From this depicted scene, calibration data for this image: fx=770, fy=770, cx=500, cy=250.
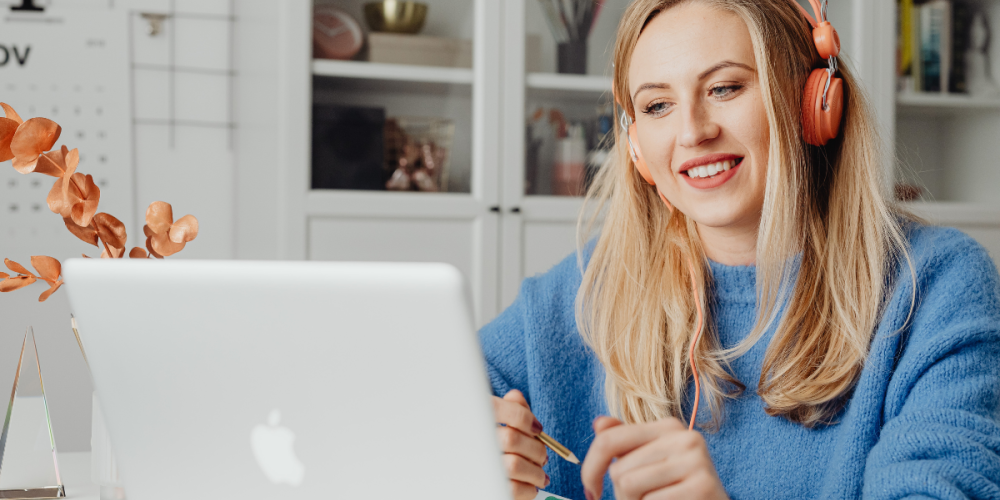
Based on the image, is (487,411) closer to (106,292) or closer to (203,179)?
(106,292)

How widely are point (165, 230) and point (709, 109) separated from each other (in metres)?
0.65

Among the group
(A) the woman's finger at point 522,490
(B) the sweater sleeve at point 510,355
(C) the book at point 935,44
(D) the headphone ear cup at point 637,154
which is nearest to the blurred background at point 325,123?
(C) the book at point 935,44

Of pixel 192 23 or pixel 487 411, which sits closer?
pixel 487 411

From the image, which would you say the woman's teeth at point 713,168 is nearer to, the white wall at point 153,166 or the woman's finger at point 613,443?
the woman's finger at point 613,443

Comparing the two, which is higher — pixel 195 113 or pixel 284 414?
pixel 195 113

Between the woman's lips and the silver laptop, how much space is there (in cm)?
61

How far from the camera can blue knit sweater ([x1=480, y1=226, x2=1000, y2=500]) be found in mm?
673

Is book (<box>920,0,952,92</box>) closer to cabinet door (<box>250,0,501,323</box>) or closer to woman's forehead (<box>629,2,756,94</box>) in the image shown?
cabinet door (<box>250,0,501,323</box>)

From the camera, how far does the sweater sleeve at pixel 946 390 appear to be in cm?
65

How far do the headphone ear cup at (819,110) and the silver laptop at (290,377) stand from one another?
657 millimetres

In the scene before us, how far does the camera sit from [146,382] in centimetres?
52

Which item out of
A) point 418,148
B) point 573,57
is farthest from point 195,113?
point 573,57

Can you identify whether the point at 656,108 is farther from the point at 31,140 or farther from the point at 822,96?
the point at 31,140

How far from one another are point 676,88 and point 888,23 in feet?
4.43
